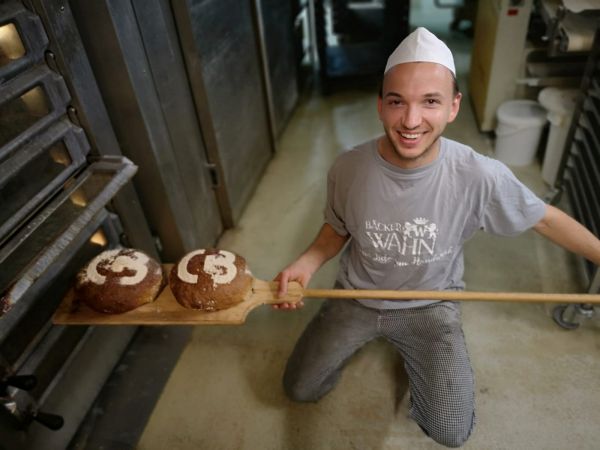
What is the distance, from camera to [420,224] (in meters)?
1.38

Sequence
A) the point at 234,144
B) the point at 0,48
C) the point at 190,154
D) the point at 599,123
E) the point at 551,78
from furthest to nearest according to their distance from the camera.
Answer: the point at 551,78, the point at 234,144, the point at 190,154, the point at 599,123, the point at 0,48

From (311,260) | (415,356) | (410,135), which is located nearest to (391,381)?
(415,356)

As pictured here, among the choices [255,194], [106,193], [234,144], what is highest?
[106,193]

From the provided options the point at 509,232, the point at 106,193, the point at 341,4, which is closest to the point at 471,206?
the point at 509,232

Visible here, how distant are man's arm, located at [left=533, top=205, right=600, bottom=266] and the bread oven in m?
1.34

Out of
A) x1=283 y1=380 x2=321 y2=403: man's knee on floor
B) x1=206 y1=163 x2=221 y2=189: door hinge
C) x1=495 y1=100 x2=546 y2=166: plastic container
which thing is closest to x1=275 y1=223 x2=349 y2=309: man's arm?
x1=283 y1=380 x2=321 y2=403: man's knee on floor

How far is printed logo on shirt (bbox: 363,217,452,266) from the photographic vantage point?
1391mm

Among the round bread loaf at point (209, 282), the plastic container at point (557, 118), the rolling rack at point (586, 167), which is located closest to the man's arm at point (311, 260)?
the round bread loaf at point (209, 282)

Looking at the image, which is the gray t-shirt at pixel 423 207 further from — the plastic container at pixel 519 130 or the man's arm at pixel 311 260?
the plastic container at pixel 519 130

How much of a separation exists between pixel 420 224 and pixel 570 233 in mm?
466

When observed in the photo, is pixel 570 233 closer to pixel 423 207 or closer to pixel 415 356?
pixel 423 207

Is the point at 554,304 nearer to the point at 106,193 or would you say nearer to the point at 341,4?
the point at 106,193

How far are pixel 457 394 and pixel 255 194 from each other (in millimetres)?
1884

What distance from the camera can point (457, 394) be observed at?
4.50ft
